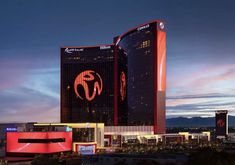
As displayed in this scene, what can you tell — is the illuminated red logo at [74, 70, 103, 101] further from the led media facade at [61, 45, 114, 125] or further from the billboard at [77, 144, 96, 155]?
the billboard at [77, 144, 96, 155]

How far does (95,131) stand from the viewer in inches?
5463

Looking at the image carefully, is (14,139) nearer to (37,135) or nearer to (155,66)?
(37,135)

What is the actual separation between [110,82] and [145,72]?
17.1 m

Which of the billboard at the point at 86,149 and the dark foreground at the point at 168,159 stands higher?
the dark foreground at the point at 168,159

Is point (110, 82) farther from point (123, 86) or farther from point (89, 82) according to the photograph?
point (89, 82)

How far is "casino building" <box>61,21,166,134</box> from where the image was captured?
584 feet

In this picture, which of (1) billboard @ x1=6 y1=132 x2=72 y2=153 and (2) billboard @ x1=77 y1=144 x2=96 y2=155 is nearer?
(1) billboard @ x1=6 y1=132 x2=72 y2=153

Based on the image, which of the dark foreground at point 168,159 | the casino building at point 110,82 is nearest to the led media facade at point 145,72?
the casino building at point 110,82

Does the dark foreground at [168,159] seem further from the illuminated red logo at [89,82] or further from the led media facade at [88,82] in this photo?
the illuminated red logo at [89,82]

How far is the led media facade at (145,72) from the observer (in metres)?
170

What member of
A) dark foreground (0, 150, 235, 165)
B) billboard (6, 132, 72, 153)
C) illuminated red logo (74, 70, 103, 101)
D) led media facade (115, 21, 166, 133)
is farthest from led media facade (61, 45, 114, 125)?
dark foreground (0, 150, 235, 165)

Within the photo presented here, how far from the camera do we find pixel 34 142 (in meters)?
111

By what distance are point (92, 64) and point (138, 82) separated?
21.1 metres

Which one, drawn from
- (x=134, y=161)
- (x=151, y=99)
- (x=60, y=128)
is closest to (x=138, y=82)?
(x=151, y=99)
